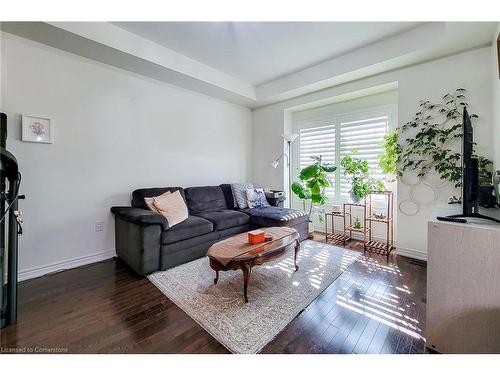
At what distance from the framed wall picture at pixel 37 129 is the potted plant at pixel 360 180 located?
3986 mm

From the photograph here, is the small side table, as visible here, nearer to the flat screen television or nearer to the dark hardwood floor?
the dark hardwood floor

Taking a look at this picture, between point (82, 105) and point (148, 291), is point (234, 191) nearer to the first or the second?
point (148, 291)

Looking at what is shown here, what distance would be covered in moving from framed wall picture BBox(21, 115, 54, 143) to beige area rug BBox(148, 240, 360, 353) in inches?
76.8

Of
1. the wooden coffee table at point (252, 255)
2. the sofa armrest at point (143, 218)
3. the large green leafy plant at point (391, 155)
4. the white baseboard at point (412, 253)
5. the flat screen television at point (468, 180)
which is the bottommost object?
the white baseboard at point (412, 253)

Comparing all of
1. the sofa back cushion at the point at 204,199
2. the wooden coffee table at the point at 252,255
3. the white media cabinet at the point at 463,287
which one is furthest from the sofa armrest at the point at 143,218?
the white media cabinet at the point at 463,287

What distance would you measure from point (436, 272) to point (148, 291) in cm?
233

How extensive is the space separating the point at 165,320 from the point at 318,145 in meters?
3.82

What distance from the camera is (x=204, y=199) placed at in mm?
3703

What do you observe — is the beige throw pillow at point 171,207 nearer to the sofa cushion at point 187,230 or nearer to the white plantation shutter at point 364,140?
the sofa cushion at point 187,230

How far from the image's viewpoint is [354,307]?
75.2 inches

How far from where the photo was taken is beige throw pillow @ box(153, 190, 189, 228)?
2.78 m

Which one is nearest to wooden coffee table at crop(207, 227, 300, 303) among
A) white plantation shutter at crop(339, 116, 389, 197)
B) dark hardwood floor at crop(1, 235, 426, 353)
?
dark hardwood floor at crop(1, 235, 426, 353)

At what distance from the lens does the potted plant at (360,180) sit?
11.4 feet
